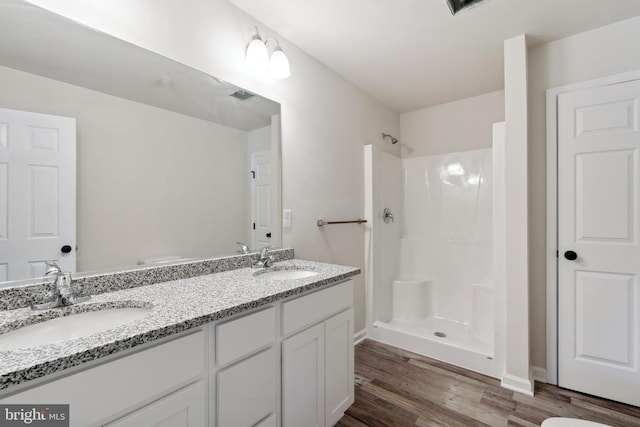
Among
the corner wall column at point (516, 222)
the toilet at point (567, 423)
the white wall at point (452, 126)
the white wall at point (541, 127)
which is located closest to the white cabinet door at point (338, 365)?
the toilet at point (567, 423)

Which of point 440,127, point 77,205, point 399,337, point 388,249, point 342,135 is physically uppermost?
point 440,127

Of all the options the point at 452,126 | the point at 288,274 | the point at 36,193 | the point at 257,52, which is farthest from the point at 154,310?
the point at 452,126

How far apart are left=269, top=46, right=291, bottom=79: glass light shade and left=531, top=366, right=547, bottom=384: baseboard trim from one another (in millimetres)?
2658

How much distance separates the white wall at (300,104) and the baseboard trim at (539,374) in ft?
4.29

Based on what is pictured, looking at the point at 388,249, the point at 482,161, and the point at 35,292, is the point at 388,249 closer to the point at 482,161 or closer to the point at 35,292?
the point at 482,161

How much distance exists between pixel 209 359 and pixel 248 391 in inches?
9.5

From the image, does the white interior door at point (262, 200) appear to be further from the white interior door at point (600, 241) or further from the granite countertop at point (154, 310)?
the white interior door at point (600, 241)

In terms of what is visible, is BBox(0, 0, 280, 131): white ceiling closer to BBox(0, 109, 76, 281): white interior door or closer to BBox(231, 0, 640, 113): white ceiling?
BBox(0, 109, 76, 281): white interior door

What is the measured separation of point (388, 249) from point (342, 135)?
1.27 metres

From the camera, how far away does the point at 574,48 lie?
1.92m

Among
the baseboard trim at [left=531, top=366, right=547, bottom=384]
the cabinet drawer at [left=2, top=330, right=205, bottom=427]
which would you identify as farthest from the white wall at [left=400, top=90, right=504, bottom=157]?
the cabinet drawer at [left=2, top=330, right=205, bottom=427]

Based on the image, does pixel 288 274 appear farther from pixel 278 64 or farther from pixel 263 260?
pixel 278 64

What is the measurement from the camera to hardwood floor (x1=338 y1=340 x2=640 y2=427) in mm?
1617

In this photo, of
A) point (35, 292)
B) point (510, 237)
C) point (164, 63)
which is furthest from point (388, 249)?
point (35, 292)
